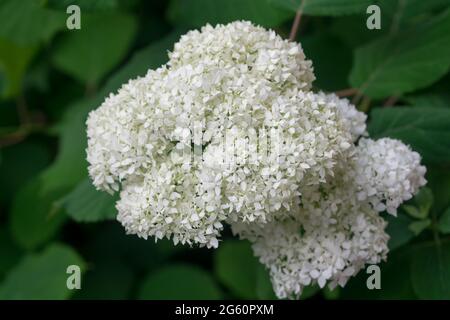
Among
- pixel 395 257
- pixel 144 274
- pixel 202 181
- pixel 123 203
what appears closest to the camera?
pixel 202 181

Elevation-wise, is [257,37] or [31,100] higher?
[31,100]

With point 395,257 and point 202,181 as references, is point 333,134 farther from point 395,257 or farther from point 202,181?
point 395,257

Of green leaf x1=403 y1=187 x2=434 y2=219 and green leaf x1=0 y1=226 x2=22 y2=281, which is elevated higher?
green leaf x1=0 y1=226 x2=22 y2=281

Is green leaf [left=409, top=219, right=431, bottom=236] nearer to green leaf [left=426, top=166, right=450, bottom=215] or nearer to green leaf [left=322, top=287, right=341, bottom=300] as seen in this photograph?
green leaf [left=426, top=166, right=450, bottom=215]

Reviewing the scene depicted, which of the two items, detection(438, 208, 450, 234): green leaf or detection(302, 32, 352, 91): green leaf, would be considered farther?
detection(302, 32, 352, 91): green leaf

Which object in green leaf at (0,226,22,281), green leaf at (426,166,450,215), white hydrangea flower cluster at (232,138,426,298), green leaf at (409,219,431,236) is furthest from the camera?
green leaf at (0,226,22,281)

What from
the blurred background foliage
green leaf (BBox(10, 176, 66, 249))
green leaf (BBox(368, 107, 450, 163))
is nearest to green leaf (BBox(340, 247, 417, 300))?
the blurred background foliage

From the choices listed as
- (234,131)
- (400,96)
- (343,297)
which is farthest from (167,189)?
(400,96)
